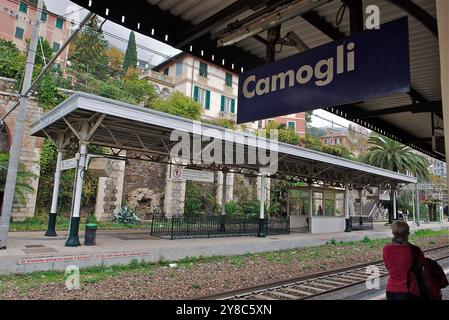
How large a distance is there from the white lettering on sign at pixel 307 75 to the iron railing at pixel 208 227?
1066 centimetres

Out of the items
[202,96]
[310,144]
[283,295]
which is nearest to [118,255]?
[283,295]

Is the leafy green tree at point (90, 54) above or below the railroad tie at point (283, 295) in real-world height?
above

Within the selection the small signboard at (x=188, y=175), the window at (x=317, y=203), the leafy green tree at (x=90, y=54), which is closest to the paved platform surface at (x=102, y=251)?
the small signboard at (x=188, y=175)

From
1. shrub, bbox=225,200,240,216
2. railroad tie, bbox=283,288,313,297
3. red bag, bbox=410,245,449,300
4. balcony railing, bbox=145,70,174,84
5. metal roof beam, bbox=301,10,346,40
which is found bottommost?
railroad tie, bbox=283,288,313,297

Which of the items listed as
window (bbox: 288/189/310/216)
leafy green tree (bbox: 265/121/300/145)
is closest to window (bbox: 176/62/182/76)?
leafy green tree (bbox: 265/121/300/145)

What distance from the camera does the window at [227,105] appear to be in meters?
37.4

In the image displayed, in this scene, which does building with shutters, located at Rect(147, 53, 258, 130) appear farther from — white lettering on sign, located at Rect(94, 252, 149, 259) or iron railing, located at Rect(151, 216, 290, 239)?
white lettering on sign, located at Rect(94, 252, 149, 259)

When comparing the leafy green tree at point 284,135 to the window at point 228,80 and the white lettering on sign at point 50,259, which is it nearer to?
the window at point 228,80

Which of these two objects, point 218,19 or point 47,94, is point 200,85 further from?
point 218,19

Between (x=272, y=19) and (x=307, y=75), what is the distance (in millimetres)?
746

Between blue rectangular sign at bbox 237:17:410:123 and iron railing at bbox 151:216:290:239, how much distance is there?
10.7 metres

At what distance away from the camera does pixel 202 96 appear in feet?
116

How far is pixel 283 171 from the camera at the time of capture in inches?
749

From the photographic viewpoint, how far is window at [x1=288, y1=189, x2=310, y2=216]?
22.0 metres
